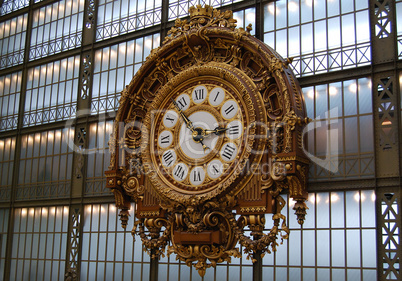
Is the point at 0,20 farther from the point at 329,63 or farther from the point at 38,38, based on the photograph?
the point at 329,63

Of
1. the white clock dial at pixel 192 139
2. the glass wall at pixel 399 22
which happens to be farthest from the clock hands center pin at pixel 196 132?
the glass wall at pixel 399 22

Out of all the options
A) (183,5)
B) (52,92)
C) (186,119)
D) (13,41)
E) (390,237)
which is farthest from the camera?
(13,41)

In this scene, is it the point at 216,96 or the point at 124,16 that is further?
the point at 124,16

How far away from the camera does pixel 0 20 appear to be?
28.6 m

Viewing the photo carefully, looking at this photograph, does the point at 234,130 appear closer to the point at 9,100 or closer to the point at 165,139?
the point at 165,139

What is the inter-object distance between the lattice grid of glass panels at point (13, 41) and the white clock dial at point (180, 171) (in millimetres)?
13004

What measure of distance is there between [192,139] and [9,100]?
1317 centimetres

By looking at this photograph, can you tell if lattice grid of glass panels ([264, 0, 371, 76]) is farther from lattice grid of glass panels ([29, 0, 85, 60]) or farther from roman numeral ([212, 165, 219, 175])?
lattice grid of glass panels ([29, 0, 85, 60])

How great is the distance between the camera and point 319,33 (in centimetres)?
1747

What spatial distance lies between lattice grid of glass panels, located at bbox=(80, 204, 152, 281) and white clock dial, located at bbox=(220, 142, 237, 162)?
5.45 meters

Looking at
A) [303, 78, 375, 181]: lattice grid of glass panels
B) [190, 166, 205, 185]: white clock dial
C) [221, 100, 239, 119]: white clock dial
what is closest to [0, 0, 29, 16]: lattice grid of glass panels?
[221, 100, 239, 119]: white clock dial

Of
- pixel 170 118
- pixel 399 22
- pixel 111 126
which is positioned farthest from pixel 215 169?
pixel 111 126

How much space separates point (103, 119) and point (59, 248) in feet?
18.1

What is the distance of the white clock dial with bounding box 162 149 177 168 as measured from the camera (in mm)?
17688
